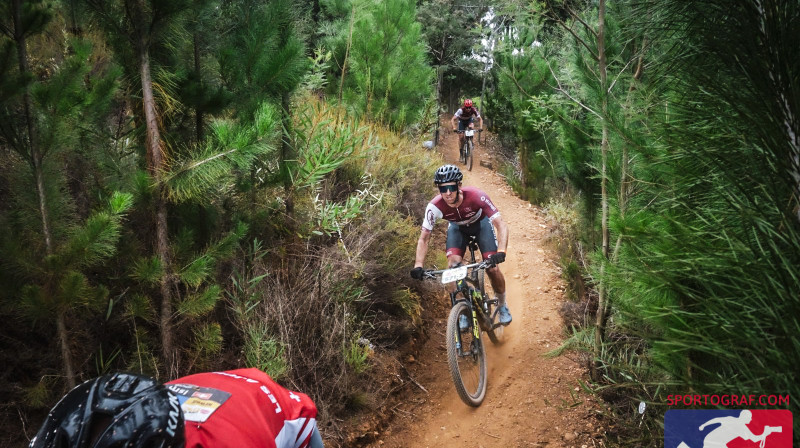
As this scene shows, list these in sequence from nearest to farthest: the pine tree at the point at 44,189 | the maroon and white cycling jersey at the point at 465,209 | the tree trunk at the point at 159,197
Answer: the pine tree at the point at 44,189
the tree trunk at the point at 159,197
the maroon and white cycling jersey at the point at 465,209

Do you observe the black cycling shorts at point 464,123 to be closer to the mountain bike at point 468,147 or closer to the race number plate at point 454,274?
the mountain bike at point 468,147

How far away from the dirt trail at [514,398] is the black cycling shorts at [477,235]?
1.29 m

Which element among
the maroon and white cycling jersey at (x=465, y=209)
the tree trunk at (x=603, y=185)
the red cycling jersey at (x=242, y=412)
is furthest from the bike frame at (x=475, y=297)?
the red cycling jersey at (x=242, y=412)

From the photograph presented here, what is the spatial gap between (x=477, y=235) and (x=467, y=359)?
1350mm

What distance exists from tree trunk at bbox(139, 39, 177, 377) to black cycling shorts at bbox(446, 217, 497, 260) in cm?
295

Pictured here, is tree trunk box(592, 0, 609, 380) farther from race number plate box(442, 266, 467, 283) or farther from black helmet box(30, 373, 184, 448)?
black helmet box(30, 373, 184, 448)

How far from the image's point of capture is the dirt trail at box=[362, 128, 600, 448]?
4.37 m

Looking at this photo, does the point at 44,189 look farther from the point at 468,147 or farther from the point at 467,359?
the point at 468,147

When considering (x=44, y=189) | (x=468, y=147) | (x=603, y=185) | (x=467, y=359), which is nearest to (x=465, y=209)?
(x=603, y=185)

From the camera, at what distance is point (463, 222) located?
207 inches

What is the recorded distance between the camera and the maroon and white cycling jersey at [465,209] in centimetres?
502

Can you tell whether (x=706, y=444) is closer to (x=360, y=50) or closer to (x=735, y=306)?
(x=735, y=306)

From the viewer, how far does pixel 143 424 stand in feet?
4.16

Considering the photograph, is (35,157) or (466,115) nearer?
(35,157)
